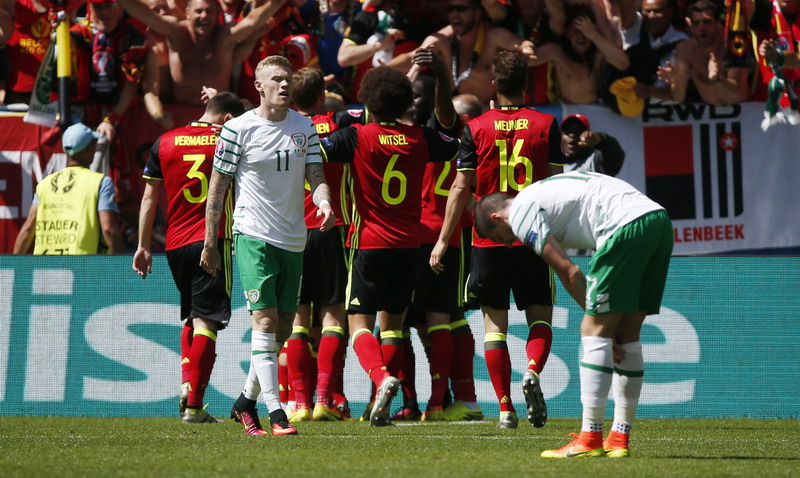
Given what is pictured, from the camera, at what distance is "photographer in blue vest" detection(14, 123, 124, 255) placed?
10711 mm

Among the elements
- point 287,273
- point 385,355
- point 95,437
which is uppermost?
point 287,273

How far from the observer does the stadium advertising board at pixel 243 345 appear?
9867 millimetres

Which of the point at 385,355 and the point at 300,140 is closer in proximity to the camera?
the point at 300,140

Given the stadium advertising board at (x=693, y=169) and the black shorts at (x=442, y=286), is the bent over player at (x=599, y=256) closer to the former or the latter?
the black shorts at (x=442, y=286)

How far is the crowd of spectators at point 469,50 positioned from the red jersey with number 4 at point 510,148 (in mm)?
3435

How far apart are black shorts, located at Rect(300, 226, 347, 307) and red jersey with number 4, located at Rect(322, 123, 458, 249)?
2.61ft

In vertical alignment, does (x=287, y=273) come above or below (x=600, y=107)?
below

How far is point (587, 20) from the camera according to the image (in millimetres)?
11906

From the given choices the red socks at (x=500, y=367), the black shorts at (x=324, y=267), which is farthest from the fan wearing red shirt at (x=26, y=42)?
the red socks at (x=500, y=367)

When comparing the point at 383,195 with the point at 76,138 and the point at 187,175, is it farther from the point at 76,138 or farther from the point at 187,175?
the point at 76,138

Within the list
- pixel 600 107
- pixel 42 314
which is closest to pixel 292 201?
pixel 42 314

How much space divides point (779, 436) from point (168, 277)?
5229mm

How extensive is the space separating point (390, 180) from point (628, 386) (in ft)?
9.09

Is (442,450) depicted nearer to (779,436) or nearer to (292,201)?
(292,201)
